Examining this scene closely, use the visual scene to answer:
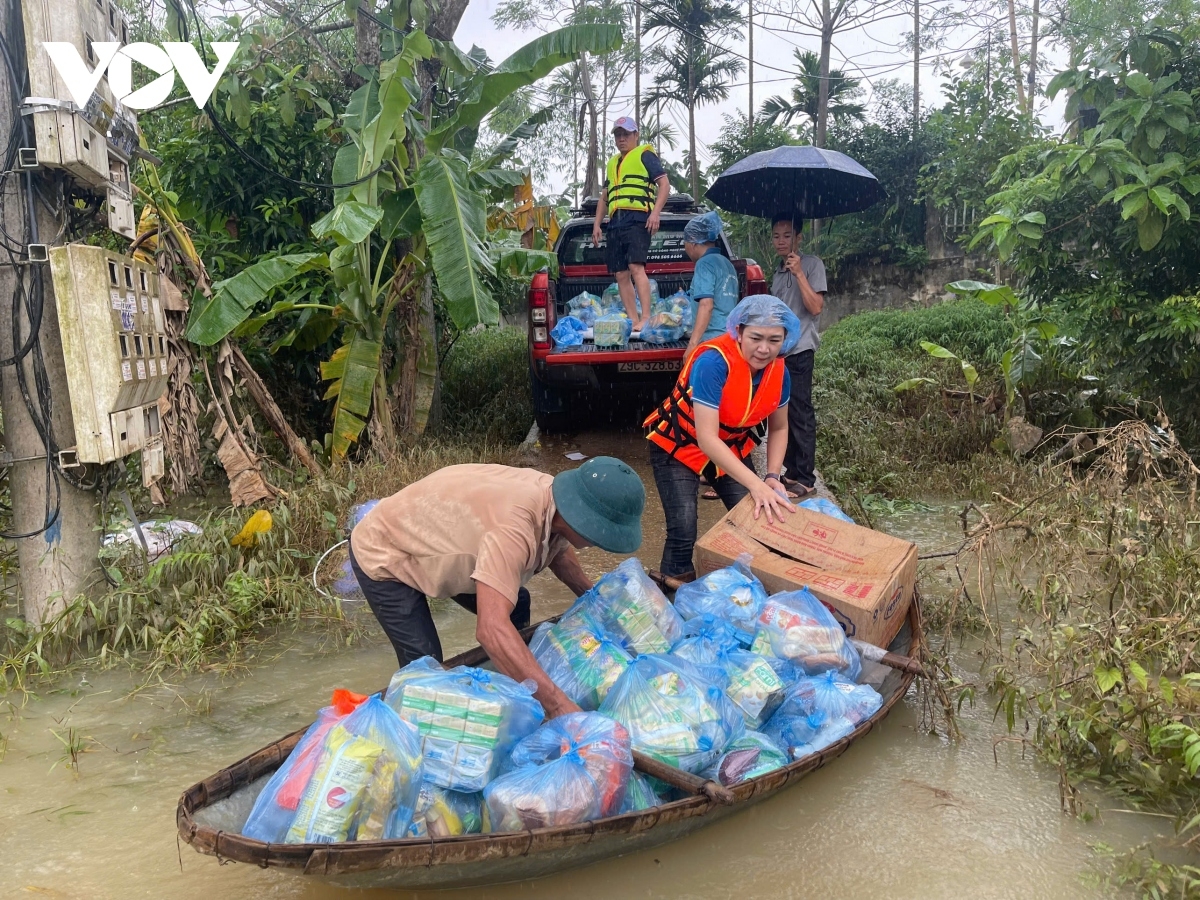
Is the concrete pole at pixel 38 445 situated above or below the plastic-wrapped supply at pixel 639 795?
above

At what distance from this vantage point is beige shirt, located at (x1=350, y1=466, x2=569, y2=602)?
291cm

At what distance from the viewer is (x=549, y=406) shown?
8.18 meters

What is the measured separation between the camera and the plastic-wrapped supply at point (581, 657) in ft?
10.5

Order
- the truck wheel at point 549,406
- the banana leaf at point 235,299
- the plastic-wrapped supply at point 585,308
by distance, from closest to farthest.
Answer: the banana leaf at point 235,299, the plastic-wrapped supply at point 585,308, the truck wheel at point 549,406

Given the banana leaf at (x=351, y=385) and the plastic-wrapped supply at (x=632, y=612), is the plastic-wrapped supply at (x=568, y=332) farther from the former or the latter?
the plastic-wrapped supply at (x=632, y=612)

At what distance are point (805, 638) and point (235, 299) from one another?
14.0ft

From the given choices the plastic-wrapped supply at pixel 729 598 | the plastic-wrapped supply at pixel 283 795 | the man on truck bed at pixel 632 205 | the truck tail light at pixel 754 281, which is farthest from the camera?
the truck tail light at pixel 754 281

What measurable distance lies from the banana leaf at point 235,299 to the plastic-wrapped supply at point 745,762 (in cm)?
422

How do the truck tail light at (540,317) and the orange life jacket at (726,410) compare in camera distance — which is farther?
the truck tail light at (540,317)

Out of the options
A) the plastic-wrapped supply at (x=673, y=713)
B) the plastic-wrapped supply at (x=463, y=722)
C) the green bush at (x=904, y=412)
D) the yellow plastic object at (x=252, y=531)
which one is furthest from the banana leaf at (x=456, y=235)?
the plastic-wrapped supply at (x=463, y=722)

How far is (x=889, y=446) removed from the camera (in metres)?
8.04

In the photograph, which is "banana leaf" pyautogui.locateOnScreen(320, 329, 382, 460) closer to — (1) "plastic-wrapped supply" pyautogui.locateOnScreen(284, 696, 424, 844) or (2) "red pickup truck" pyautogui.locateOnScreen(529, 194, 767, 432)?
(2) "red pickup truck" pyautogui.locateOnScreen(529, 194, 767, 432)

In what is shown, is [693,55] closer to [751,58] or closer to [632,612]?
[751,58]

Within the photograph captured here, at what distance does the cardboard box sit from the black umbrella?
3.19 metres
